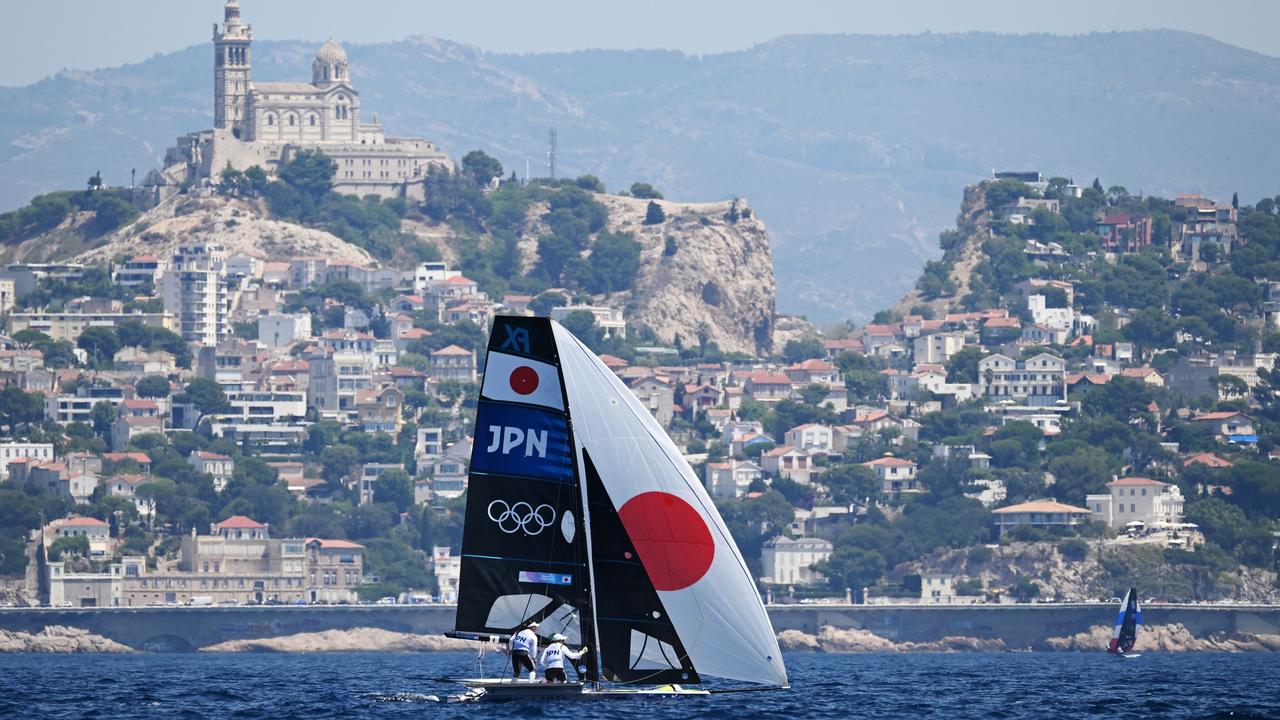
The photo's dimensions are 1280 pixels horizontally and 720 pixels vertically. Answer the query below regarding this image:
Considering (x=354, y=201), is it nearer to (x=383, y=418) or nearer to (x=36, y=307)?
(x=36, y=307)

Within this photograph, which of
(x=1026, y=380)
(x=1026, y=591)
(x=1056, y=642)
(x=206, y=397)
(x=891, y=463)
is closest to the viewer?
(x=1056, y=642)

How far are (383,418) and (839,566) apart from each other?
36.5 meters

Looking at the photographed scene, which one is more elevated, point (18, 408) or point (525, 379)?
point (18, 408)

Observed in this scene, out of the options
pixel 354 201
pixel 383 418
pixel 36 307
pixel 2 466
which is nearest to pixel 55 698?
pixel 2 466

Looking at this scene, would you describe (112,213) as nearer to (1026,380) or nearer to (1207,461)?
(1026,380)

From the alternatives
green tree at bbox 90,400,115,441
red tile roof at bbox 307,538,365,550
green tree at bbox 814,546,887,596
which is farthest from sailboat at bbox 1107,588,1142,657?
green tree at bbox 90,400,115,441

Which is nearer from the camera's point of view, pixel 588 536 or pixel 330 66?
pixel 588 536

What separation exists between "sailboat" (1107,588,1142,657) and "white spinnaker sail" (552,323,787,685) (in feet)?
209

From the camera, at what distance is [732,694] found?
49.2m

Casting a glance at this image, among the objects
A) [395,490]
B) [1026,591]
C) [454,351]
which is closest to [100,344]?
[454,351]

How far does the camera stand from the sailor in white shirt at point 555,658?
1618 inches

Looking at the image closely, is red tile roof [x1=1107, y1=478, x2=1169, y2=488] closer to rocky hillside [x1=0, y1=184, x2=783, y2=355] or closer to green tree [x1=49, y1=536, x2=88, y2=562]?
green tree [x1=49, y1=536, x2=88, y2=562]

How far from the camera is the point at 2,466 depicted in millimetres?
136000

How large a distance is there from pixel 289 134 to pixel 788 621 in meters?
83.2
